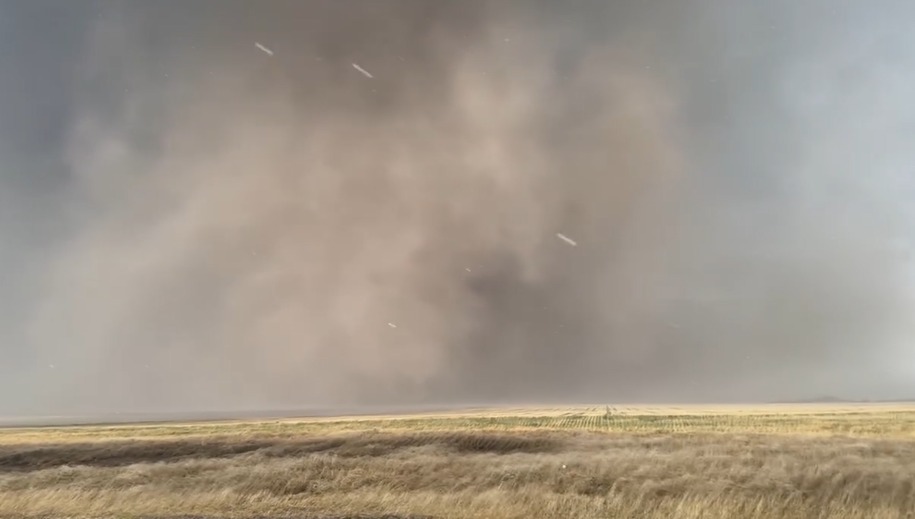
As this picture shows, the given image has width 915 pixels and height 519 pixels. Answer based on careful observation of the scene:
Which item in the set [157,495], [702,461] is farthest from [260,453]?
[702,461]

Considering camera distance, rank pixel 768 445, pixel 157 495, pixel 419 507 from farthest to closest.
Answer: pixel 768 445 → pixel 157 495 → pixel 419 507

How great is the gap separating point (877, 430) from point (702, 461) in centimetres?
1569

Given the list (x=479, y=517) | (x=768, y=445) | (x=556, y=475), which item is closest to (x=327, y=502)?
(x=479, y=517)

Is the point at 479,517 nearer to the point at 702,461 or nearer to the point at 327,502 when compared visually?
the point at 327,502

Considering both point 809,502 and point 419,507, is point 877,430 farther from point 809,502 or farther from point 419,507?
point 419,507

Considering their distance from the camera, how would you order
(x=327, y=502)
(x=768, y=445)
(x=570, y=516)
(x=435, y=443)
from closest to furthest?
1. (x=570, y=516)
2. (x=327, y=502)
3. (x=768, y=445)
4. (x=435, y=443)

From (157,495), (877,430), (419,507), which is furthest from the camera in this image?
(877,430)

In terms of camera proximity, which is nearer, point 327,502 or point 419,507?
point 419,507

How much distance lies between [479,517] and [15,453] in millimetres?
37370

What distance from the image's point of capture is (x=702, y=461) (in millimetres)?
24891

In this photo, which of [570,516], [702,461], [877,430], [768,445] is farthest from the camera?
[877,430]

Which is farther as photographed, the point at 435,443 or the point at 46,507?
the point at 435,443

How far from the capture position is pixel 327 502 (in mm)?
20359

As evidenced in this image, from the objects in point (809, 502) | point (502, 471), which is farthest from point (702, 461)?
point (502, 471)
